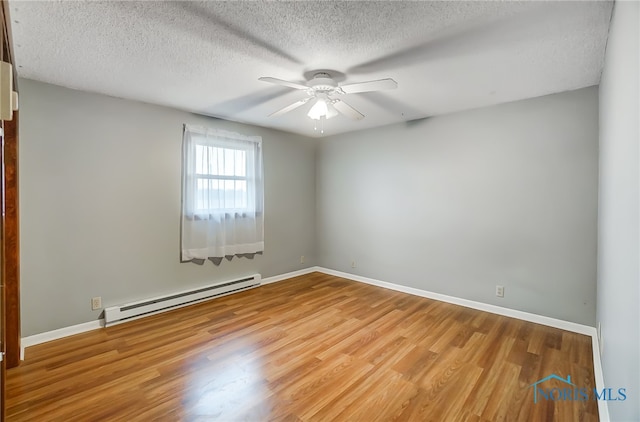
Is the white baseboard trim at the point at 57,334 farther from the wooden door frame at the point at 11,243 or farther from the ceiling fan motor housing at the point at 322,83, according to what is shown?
the ceiling fan motor housing at the point at 322,83

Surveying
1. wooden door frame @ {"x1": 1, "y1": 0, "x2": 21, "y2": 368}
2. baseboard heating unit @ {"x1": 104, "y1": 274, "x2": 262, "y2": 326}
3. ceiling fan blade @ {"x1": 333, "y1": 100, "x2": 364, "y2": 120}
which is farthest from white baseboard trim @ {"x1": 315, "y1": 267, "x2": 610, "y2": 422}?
wooden door frame @ {"x1": 1, "y1": 0, "x2": 21, "y2": 368}

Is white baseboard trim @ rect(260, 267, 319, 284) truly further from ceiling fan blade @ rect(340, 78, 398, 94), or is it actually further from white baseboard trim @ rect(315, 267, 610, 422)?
ceiling fan blade @ rect(340, 78, 398, 94)

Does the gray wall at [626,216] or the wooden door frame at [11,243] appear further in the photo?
the wooden door frame at [11,243]

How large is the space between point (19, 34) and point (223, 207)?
2.41m

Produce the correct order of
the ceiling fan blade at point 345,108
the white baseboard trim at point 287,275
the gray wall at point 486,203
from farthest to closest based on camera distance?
the white baseboard trim at point 287,275, the gray wall at point 486,203, the ceiling fan blade at point 345,108

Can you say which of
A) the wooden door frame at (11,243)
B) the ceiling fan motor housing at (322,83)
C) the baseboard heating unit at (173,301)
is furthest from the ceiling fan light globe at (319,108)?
the baseboard heating unit at (173,301)

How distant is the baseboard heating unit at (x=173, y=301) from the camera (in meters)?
3.03

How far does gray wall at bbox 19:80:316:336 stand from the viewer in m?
2.64

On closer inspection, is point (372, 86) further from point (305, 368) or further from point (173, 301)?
point (173, 301)

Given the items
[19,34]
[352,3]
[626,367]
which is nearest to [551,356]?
[626,367]

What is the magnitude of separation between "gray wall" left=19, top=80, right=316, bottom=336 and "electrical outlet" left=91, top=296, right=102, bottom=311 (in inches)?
1.9

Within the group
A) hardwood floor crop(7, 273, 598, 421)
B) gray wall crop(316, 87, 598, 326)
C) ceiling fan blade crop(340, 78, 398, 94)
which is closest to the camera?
hardwood floor crop(7, 273, 598, 421)

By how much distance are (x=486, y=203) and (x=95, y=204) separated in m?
4.24

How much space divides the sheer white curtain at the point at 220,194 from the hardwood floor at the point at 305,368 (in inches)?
35.8
